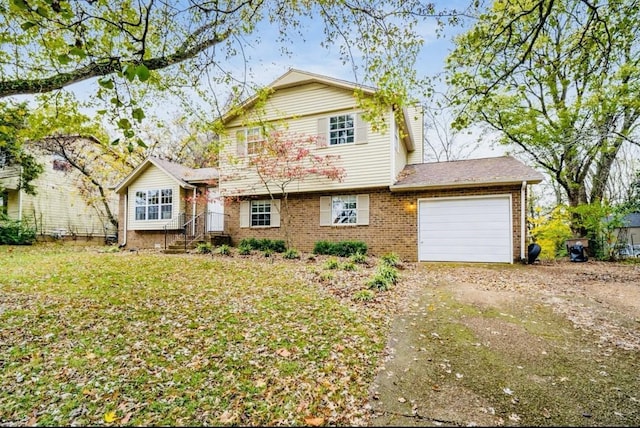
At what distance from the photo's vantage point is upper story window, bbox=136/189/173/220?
1570 cm

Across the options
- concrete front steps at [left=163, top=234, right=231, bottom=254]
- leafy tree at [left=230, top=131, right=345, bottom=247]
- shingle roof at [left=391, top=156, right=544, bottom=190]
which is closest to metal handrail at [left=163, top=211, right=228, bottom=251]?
concrete front steps at [left=163, top=234, right=231, bottom=254]

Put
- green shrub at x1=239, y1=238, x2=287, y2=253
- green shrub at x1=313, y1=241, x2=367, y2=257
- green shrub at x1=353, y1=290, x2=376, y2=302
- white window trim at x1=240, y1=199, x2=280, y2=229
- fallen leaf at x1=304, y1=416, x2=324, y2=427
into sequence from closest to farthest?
fallen leaf at x1=304, y1=416, x2=324, y2=427 < green shrub at x1=353, y1=290, x2=376, y2=302 < green shrub at x1=313, y1=241, x2=367, y2=257 < green shrub at x1=239, y1=238, x2=287, y2=253 < white window trim at x1=240, y1=199, x2=280, y2=229

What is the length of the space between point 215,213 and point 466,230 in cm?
1059

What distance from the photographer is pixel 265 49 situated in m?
6.78

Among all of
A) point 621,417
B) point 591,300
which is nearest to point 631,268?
point 591,300

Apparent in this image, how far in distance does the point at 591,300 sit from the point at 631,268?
5998 millimetres

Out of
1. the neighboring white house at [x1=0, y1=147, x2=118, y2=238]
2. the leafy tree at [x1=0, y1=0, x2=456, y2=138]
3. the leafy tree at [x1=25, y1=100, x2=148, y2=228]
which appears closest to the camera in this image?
the leafy tree at [x1=0, y1=0, x2=456, y2=138]

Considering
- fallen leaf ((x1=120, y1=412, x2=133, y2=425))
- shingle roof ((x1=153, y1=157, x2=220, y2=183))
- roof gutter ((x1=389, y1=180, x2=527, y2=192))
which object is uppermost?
shingle roof ((x1=153, y1=157, x2=220, y2=183))

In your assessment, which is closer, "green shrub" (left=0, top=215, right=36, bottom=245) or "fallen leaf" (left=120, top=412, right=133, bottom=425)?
"fallen leaf" (left=120, top=412, right=133, bottom=425)

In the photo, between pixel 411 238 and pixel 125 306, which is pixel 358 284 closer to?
pixel 125 306

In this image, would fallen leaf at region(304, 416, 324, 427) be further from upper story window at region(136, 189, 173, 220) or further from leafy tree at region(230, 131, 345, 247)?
upper story window at region(136, 189, 173, 220)

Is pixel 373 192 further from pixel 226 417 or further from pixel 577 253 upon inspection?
pixel 226 417

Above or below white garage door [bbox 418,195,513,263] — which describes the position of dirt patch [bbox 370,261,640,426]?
below

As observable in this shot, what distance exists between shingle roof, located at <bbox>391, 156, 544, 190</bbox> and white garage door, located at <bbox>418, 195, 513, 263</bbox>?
66cm
